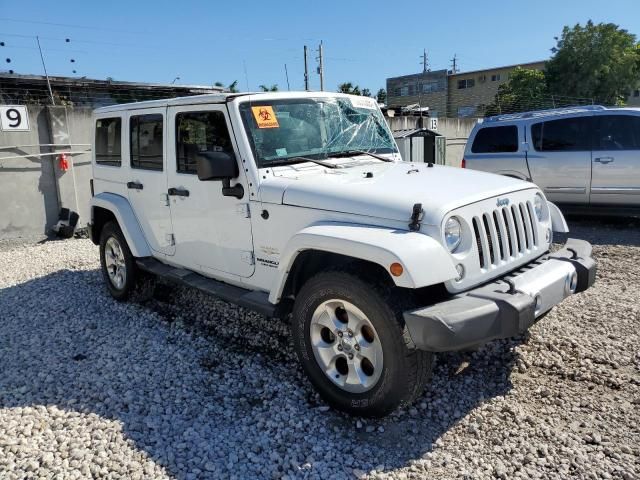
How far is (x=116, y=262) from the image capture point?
17.6 feet

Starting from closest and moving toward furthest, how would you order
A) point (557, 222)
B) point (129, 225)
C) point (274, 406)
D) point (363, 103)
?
point (274, 406), point (557, 222), point (363, 103), point (129, 225)

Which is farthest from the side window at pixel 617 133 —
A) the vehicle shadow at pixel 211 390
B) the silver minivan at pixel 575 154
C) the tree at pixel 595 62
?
the tree at pixel 595 62

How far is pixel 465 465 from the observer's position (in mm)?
2625

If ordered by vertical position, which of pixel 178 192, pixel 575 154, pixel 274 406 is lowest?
pixel 274 406

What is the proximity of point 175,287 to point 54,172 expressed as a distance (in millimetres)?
4823

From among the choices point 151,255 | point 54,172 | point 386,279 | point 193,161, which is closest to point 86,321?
point 151,255

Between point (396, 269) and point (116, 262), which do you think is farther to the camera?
point (116, 262)

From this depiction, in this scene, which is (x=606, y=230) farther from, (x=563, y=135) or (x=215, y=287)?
(x=215, y=287)

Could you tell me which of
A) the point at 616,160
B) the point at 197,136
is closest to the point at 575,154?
the point at 616,160

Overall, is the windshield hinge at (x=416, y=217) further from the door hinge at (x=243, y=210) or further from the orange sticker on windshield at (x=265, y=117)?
the orange sticker on windshield at (x=265, y=117)

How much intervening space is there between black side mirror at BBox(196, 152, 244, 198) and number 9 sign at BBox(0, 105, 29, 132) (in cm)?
677

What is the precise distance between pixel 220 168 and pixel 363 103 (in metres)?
1.64

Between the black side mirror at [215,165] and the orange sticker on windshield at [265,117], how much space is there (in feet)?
1.17

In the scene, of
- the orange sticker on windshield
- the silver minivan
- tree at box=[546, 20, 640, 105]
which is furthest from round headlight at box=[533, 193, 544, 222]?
tree at box=[546, 20, 640, 105]
